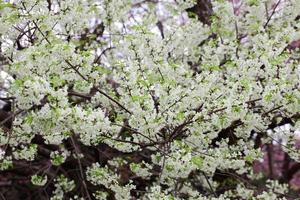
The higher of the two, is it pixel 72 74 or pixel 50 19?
pixel 50 19

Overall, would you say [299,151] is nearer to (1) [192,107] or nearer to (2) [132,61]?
(1) [192,107]

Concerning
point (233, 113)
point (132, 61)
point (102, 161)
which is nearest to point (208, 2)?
point (102, 161)

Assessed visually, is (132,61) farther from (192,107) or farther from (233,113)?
(233,113)

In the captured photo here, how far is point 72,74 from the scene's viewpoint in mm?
3906

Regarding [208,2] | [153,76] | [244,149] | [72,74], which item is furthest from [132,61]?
[208,2]

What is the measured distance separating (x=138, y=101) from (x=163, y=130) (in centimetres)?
72

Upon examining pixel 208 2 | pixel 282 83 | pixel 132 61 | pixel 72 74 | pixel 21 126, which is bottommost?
pixel 21 126

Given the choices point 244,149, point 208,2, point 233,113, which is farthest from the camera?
point 208,2

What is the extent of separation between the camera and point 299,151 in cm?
441

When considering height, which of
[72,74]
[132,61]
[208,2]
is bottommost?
[72,74]

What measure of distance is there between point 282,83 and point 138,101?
1.10 m

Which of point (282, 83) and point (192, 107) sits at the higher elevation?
point (282, 83)

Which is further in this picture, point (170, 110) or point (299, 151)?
point (299, 151)

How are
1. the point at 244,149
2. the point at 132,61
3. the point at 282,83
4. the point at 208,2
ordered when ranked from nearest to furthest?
the point at 282,83 < the point at 132,61 < the point at 244,149 < the point at 208,2
